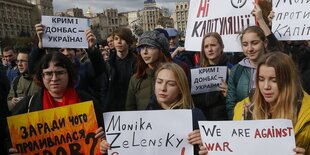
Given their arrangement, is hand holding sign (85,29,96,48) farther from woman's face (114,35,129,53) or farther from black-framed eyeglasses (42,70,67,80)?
black-framed eyeglasses (42,70,67,80)

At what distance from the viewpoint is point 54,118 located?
2768 mm

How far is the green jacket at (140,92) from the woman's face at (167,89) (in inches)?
35.9

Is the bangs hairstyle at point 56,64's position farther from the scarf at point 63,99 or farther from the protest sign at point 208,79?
the protest sign at point 208,79

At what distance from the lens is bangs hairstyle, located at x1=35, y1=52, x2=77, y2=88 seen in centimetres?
293

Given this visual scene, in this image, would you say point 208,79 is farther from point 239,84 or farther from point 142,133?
point 142,133

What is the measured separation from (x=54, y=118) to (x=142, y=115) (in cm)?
65

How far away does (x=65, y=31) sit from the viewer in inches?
177

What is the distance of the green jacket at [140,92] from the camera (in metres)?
3.76

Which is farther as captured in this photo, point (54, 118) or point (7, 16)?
point (7, 16)

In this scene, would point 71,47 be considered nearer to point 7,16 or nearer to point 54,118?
point 54,118

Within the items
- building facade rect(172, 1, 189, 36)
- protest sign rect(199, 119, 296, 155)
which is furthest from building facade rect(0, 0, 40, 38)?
protest sign rect(199, 119, 296, 155)

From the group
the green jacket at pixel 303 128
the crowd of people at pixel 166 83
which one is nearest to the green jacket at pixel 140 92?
the crowd of people at pixel 166 83

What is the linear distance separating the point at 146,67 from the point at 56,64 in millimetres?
1181

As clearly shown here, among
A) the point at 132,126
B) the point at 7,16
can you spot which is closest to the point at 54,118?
the point at 132,126
